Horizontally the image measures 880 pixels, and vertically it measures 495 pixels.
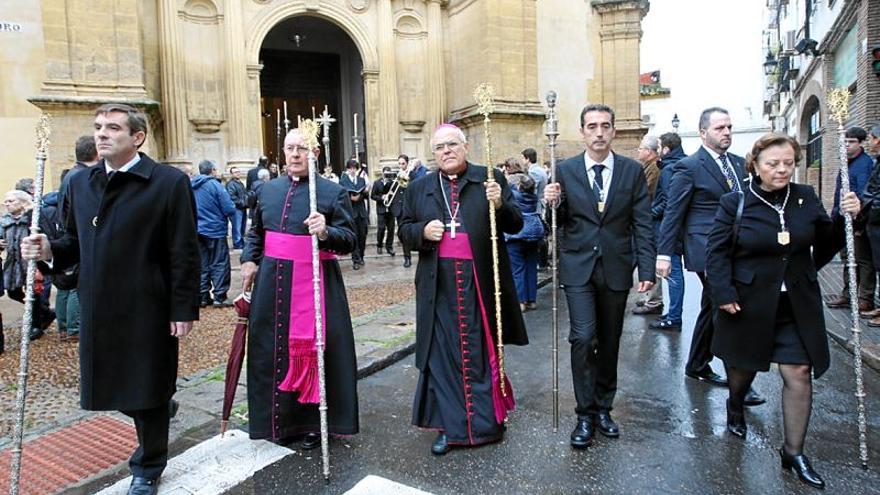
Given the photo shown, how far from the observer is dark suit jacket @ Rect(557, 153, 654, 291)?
13.0ft

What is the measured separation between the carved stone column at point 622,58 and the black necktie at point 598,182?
55.0 ft

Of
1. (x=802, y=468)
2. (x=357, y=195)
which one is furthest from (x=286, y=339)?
(x=357, y=195)

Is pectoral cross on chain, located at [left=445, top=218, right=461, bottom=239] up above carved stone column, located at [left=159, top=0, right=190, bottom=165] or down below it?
below

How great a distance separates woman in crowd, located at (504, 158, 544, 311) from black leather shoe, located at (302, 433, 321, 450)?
4174 mm

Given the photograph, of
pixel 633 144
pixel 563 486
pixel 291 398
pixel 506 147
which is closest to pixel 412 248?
pixel 291 398

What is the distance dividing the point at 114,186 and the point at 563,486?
2879mm

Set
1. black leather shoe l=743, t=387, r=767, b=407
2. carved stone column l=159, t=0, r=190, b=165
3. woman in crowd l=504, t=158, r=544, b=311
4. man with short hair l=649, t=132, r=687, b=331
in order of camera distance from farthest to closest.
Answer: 1. carved stone column l=159, t=0, r=190, b=165
2. woman in crowd l=504, t=158, r=544, b=311
3. man with short hair l=649, t=132, r=687, b=331
4. black leather shoe l=743, t=387, r=767, b=407

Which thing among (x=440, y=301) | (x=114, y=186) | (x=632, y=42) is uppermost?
(x=632, y=42)

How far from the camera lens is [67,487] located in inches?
137

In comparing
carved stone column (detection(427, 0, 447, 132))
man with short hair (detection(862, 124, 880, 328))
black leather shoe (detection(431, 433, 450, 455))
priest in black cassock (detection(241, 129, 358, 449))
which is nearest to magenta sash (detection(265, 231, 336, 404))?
priest in black cassock (detection(241, 129, 358, 449))

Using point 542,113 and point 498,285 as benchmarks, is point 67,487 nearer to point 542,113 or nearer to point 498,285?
point 498,285

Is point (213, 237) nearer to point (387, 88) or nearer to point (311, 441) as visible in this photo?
point (311, 441)

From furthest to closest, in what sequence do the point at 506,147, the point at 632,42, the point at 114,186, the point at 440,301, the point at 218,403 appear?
the point at 632,42
the point at 506,147
the point at 218,403
the point at 440,301
the point at 114,186

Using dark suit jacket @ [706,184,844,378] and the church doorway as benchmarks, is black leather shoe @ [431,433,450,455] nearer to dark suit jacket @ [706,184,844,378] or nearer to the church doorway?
dark suit jacket @ [706,184,844,378]
